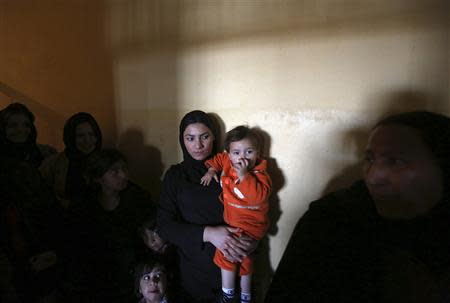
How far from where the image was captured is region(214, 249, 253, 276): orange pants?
3.67 feet

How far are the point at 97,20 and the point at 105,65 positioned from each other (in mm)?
285

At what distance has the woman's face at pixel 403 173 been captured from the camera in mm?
691

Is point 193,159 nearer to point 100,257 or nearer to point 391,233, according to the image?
point 100,257

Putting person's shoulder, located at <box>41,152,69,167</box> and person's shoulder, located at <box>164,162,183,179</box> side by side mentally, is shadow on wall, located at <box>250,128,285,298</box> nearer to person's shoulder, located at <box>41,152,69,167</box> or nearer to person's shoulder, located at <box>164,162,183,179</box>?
person's shoulder, located at <box>164,162,183,179</box>

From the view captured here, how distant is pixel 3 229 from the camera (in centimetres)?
107

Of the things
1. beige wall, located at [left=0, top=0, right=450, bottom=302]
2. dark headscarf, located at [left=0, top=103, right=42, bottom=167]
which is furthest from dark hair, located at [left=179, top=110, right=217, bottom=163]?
dark headscarf, located at [left=0, top=103, right=42, bottom=167]

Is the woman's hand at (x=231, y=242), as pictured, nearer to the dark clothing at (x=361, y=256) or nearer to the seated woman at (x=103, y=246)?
the dark clothing at (x=361, y=256)

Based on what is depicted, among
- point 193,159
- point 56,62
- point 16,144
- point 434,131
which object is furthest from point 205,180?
point 56,62

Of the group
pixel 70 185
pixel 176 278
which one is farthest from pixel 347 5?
pixel 70 185

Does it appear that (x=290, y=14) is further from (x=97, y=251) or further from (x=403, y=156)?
(x=97, y=251)

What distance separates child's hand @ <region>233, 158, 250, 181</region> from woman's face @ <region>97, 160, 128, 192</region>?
0.59 meters

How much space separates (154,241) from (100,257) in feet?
0.85

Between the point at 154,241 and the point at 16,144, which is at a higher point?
the point at 16,144

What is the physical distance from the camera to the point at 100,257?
1321 millimetres
